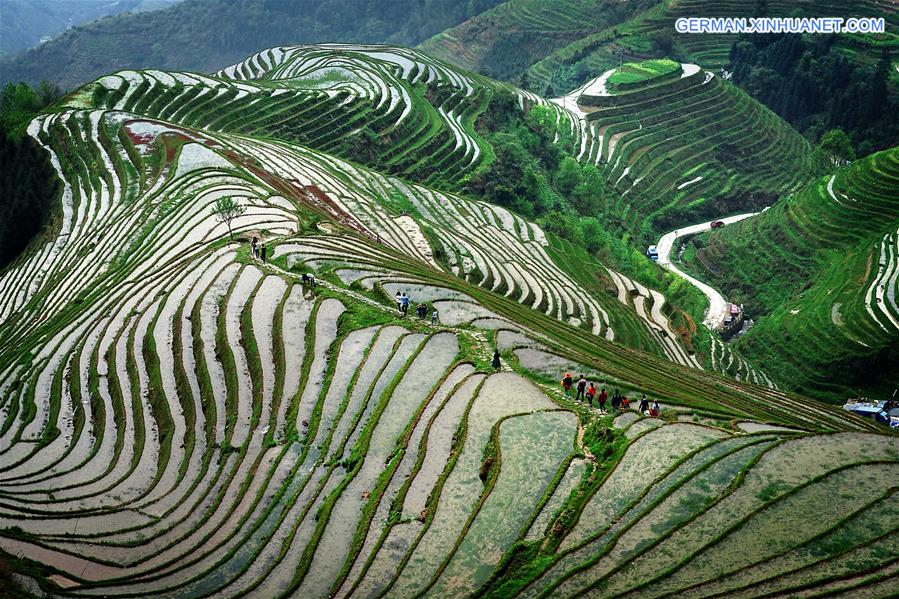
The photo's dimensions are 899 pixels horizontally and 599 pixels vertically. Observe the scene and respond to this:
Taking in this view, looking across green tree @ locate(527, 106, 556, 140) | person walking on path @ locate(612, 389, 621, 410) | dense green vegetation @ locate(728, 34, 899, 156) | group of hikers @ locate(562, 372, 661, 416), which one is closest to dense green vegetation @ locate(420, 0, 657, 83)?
dense green vegetation @ locate(728, 34, 899, 156)

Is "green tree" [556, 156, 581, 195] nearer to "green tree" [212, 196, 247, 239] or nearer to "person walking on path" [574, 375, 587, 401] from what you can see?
"green tree" [212, 196, 247, 239]

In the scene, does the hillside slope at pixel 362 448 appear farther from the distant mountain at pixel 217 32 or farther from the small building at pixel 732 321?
Result: the distant mountain at pixel 217 32

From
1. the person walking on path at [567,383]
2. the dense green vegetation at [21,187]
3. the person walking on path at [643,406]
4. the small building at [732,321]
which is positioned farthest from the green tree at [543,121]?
the person walking on path at [643,406]

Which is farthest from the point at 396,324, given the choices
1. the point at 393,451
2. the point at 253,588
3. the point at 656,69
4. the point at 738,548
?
the point at 656,69

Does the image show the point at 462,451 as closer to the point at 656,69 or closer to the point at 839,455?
the point at 839,455

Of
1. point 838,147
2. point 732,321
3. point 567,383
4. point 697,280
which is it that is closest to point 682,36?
point 838,147

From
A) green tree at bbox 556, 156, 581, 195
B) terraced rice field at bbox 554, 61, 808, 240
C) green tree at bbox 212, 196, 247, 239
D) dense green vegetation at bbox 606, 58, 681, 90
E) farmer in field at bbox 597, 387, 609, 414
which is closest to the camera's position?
farmer in field at bbox 597, 387, 609, 414

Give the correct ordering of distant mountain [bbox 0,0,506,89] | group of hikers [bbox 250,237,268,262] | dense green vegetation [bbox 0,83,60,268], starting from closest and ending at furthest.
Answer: group of hikers [bbox 250,237,268,262] < dense green vegetation [bbox 0,83,60,268] < distant mountain [bbox 0,0,506,89]
